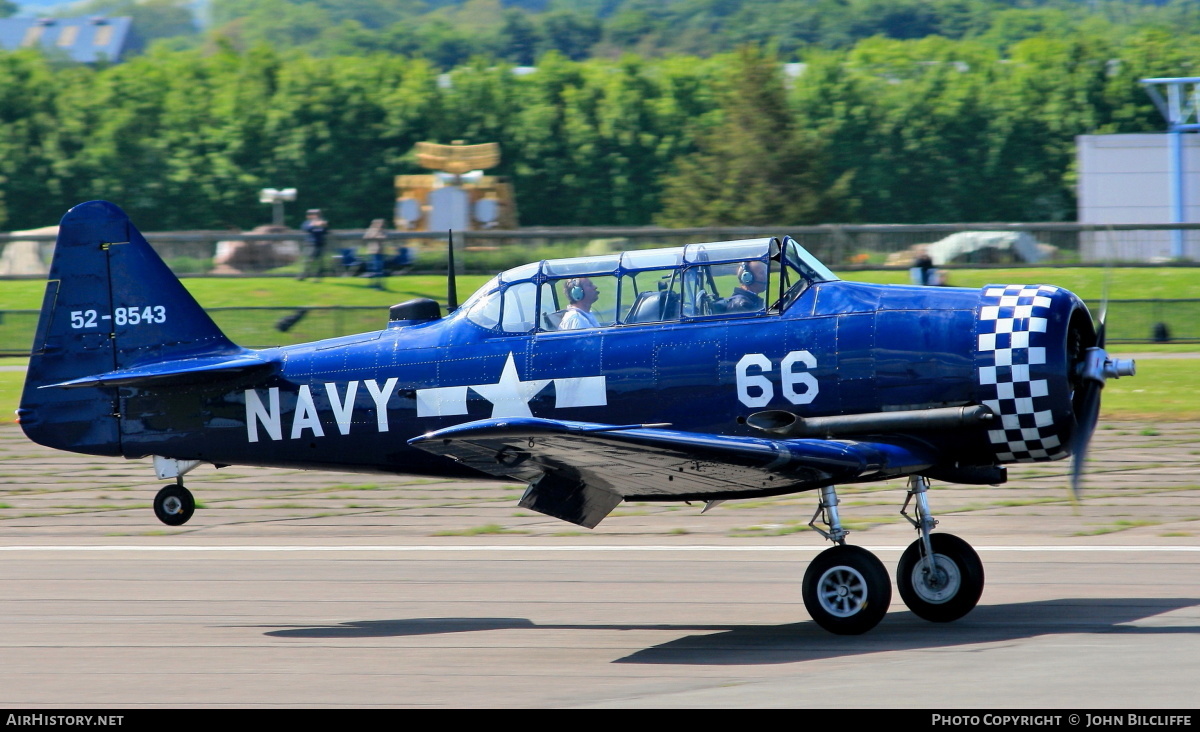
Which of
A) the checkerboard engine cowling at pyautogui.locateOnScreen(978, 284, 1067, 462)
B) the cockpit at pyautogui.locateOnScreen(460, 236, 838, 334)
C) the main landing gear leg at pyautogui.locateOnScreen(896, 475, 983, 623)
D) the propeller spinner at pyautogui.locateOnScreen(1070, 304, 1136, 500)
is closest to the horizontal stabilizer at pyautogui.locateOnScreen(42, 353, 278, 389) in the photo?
the cockpit at pyautogui.locateOnScreen(460, 236, 838, 334)

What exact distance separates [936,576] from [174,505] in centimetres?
555

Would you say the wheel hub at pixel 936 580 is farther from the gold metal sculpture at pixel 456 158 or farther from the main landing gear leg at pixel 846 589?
the gold metal sculpture at pixel 456 158

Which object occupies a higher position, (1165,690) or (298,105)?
(298,105)

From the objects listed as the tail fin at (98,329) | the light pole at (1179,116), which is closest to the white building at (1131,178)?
the light pole at (1179,116)

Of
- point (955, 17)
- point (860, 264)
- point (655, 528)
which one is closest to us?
point (655, 528)

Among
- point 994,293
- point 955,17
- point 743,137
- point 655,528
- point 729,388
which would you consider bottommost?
point 655,528

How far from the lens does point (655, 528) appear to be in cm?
1278

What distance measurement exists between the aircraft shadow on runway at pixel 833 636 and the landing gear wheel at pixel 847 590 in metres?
0.12

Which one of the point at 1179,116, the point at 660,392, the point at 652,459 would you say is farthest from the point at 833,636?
the point at 1179,116

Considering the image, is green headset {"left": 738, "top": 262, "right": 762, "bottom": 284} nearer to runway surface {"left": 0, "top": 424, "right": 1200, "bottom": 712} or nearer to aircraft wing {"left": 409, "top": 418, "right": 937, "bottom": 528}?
aircraft wing {"left": 409, "top": 418, "right": 937, "bottom": 528}
